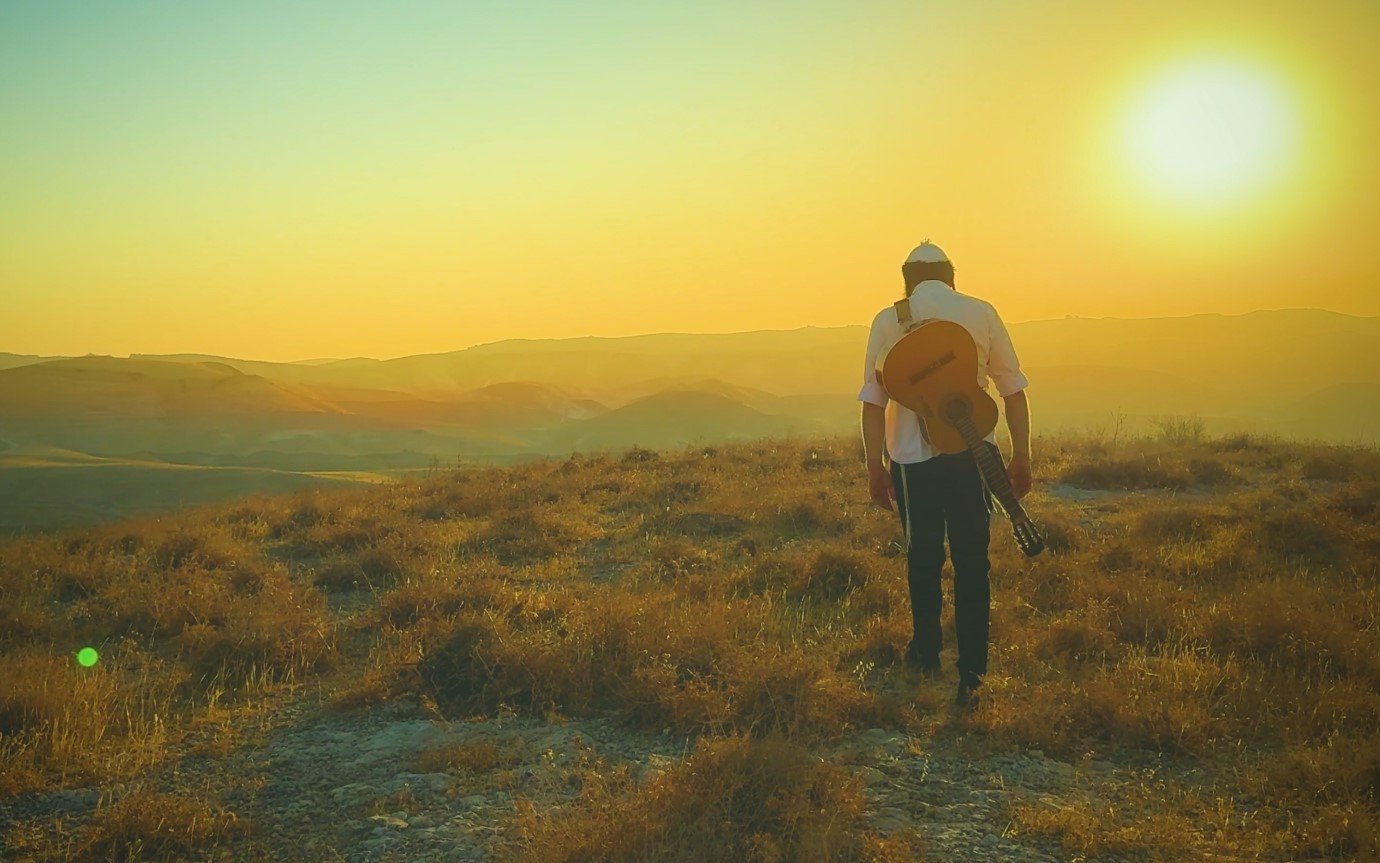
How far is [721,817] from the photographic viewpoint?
11.8ft

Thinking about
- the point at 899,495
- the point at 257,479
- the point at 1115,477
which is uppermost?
the point at 899,495

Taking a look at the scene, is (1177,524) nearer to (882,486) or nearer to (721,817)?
(882,486)

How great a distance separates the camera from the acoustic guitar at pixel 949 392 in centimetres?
494

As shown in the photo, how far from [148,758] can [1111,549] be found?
296 inches

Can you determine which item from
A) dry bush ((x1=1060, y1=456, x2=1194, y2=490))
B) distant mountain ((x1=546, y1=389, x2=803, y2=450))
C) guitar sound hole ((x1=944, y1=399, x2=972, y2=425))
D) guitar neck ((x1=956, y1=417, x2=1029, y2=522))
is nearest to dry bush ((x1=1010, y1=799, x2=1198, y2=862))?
guitar neck ((x1=956, y1=417, x2=1029, y2=522))

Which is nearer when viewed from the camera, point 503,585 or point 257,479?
point 503,585

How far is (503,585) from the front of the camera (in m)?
7.39

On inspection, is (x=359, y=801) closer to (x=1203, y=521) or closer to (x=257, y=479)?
(x=1203, y=521)

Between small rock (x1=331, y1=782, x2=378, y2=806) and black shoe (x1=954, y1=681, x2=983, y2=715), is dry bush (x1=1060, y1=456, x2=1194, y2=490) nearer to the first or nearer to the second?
black shoe (x1=954, y1=681, x2=983, y2=715)

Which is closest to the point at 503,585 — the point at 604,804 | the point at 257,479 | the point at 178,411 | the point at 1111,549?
the point at 604,804

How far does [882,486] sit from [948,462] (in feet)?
1.40

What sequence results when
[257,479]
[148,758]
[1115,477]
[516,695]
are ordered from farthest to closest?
[257,479] < [1115,477] < [516,695] < [148,758]

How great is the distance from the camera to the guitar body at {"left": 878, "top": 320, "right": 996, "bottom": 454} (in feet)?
16.2

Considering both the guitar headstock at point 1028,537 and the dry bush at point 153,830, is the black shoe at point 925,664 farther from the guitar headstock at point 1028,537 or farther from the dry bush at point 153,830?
the dry bush at point 153,830
